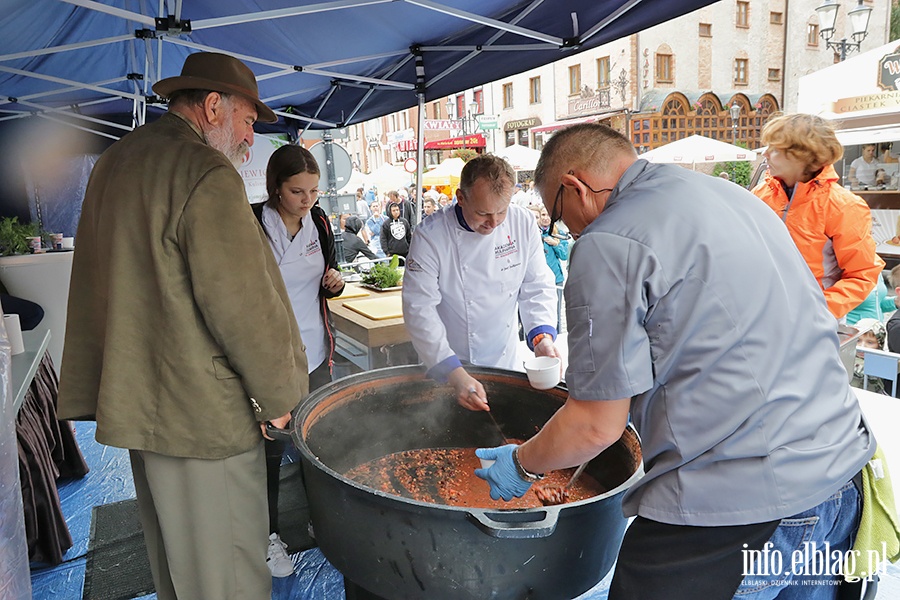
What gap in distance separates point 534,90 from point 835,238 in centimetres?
2473

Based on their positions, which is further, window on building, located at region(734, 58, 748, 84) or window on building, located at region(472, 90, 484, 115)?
window on building, located at region(472, 90, 484, 115)

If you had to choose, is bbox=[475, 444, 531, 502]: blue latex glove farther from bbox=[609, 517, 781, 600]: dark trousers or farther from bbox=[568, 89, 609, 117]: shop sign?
bbox=[568, 89, 609, 117]: shop sign

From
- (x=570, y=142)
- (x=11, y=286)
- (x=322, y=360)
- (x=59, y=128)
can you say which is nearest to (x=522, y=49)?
(x=322, y=360)

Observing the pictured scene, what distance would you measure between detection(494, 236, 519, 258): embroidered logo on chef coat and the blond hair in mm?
1340

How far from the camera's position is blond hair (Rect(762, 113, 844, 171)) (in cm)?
267

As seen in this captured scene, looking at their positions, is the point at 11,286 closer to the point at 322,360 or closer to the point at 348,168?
the point at 322,360

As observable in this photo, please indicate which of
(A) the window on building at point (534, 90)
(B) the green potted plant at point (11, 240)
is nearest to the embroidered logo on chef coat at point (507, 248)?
(B) the green potted plant at point (11, 240)

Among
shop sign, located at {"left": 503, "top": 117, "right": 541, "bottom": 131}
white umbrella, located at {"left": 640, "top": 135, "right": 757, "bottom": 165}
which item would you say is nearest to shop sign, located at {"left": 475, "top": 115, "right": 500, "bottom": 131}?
white umbrella, located at {"left": 640, "top": 135, "right": 757, "bottom": 165}

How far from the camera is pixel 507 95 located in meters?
27.5

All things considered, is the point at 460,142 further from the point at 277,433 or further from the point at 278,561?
the point at 277,433

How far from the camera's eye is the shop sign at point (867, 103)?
689cm

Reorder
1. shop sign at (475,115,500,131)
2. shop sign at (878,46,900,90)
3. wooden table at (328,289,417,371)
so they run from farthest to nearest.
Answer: shop sign at (475,115,500,131)
shop sign at (878,46,900,90)
wooden table at (328,289,417,371)

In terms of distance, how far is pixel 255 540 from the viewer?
75.8 inches

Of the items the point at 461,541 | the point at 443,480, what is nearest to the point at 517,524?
the point at 461,541
